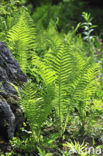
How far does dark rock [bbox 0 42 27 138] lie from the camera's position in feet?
6.02

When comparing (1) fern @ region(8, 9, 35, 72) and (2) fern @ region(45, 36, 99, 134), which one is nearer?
(2) fern @ region(45, 36, 99, 134)

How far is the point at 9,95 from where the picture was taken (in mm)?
2016

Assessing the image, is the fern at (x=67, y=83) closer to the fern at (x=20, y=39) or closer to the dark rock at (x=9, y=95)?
the dark rock at (x=9, y=95)

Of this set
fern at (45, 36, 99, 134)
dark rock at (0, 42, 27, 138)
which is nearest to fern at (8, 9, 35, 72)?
dark rock at (0, 42, 27, 138)

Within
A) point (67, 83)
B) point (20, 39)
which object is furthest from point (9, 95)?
point (20, 39)

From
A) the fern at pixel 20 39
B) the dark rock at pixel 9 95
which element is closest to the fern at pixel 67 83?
the dark rock at pixel 9 95

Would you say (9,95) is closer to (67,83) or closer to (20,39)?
(67,83)

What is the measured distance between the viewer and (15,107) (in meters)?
2.01

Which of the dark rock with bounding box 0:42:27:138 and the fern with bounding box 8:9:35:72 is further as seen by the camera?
the fern with bounding box 8:9:35:72

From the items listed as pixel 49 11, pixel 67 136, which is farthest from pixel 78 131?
pixel 49 11

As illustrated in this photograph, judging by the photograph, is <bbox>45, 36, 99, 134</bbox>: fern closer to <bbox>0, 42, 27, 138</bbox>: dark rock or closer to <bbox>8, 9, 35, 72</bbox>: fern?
<bbox>0, 42, 27, 138</bbox>: dark rock

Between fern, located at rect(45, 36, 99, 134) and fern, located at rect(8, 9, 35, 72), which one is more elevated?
fern, located at rect(8, 9, 35, 72)

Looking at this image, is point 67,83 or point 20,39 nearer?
point 67,83

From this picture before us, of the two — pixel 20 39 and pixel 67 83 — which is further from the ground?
pixel 20 39
